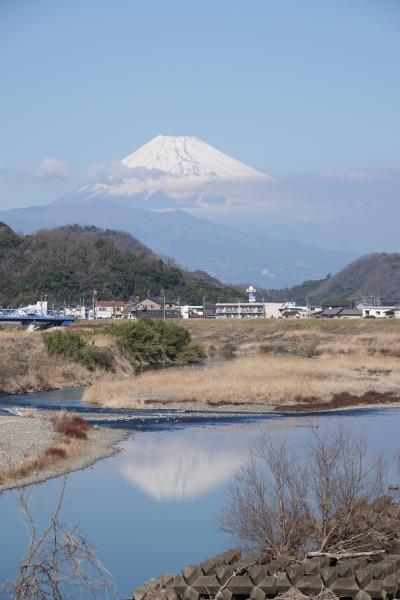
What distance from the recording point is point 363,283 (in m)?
179

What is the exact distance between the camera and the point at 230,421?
2947 centimetres

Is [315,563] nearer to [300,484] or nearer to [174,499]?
[300,484]

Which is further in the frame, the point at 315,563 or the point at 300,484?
the point at 300,484

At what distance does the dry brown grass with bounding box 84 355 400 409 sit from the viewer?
34.5 metres

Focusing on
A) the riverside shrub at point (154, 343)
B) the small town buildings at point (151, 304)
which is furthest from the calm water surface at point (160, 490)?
the small town buildings at point (151, 304)

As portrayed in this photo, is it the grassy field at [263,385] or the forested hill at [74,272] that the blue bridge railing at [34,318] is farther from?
the grassy field at [263,385]

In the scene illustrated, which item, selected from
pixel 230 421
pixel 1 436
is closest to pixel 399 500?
pixel 1 436

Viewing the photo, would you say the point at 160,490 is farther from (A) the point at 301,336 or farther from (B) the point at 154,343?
(A) the point at 301,336

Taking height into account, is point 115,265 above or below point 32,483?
above

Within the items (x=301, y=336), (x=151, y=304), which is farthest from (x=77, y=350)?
(x=151, y=304)

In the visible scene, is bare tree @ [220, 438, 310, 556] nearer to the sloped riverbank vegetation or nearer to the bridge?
the sloped riverbank vegetation

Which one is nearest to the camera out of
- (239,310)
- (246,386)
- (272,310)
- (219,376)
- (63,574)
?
(63,574)

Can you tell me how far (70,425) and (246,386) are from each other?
10897 mm

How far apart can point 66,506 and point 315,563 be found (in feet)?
23.4
